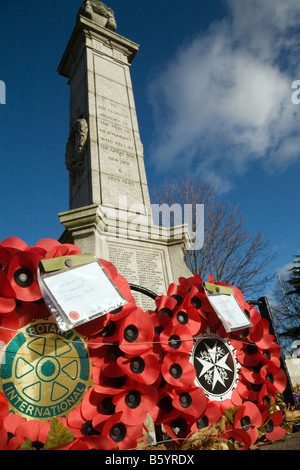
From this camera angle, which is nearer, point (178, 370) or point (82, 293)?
point (82, 293)

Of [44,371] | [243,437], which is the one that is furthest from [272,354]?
[44,371]

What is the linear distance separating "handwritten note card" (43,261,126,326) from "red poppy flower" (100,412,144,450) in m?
0.52

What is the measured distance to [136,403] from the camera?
5.04 ft

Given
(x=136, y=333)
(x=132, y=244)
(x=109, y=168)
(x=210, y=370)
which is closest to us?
(x=136, y=333)

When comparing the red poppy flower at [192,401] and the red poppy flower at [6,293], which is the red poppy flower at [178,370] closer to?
the red poppy flower at [192,401]

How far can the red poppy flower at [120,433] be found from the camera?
1411mm

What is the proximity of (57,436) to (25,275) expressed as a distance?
76 centimetres

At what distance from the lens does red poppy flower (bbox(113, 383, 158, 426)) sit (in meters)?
1.48

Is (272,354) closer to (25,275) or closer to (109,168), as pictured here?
(25,275)

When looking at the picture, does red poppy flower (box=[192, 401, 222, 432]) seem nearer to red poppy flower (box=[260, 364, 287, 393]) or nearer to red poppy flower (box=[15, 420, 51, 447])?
red poppy flower (box=[260, 364, 287, 393])

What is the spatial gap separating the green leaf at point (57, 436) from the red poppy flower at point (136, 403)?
293 millimetres

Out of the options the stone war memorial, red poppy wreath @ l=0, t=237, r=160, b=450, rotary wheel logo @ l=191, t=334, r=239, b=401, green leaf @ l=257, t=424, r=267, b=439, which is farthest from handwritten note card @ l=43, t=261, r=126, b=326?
green leaf @ l=257, t=424, r=267, b=439
